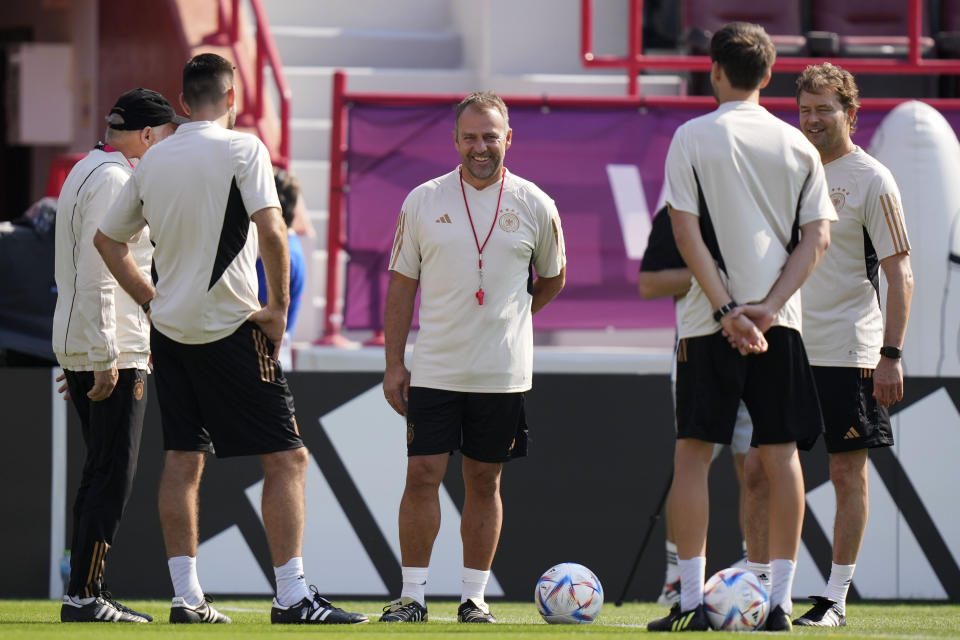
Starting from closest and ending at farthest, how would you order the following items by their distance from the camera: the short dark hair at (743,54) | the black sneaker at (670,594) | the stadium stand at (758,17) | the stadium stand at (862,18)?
1. the short dark hair at (743,54)
2. the black sneaker at (670,594)
3. the stadium stand at (758,17)
4. the stadium stand at (862,18)

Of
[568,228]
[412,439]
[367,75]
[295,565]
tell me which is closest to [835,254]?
[412,439]

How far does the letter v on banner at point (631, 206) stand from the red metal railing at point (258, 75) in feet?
7.97

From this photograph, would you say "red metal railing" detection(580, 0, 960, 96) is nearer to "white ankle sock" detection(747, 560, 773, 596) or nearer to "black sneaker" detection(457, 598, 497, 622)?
"black sneaker" detection(457, 598, 497, 622)

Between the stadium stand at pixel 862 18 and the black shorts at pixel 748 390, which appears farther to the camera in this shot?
the stadium stand at pixel 862 18

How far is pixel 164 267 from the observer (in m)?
5.60

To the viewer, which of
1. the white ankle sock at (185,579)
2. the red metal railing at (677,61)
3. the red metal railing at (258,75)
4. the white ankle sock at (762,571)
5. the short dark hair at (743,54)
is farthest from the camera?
the red metal railing at (258,75)

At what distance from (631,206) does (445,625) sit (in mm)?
4661

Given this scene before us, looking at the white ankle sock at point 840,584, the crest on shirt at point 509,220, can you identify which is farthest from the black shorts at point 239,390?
the white ankle sock at point 840,584

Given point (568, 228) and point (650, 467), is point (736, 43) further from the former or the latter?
point (568, 228)

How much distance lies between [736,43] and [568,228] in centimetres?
465

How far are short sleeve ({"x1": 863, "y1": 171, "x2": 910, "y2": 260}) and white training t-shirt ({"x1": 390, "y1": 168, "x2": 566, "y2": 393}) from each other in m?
1.25

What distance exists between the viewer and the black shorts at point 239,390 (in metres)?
5.53

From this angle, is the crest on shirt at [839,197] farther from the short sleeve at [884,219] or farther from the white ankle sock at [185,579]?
the white ankle sock at [185,579]

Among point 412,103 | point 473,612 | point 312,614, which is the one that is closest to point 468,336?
point 473,612
